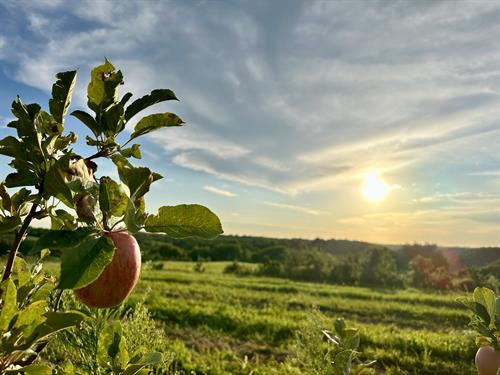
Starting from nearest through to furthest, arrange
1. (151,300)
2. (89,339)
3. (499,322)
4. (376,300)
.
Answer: (499,322), (89,339), (151,300), (376,300)

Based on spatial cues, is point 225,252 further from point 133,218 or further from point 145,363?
point 133,218

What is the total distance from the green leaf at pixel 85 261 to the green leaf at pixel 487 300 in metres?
1.39

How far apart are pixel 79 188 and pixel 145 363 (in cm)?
72

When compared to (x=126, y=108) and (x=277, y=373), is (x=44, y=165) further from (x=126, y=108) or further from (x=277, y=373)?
(x=277, y=373)

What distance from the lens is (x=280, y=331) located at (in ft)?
31.8

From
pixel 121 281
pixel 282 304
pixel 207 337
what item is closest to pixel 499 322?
pixel 121 281

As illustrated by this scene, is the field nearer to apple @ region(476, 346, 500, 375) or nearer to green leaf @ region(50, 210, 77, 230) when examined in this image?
apple @ region(476, 346, 500, 375)

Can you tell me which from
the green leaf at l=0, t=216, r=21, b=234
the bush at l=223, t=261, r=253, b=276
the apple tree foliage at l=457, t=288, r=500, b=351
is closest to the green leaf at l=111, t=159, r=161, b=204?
the green leaf at l=0, t=216, r=21, b=234

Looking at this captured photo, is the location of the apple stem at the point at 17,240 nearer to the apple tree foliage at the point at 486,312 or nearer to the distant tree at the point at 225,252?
the apple tree foliage at the point at 486,312

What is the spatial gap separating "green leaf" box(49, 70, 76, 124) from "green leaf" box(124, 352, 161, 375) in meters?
0.69

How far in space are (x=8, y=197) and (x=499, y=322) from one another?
1905 mm

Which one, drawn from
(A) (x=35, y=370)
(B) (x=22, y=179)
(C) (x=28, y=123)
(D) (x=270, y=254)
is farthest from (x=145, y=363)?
(D) (x=270, y=254)

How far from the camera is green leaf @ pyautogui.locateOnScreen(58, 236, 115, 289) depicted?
0.64 metres

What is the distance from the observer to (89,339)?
2.25 m
